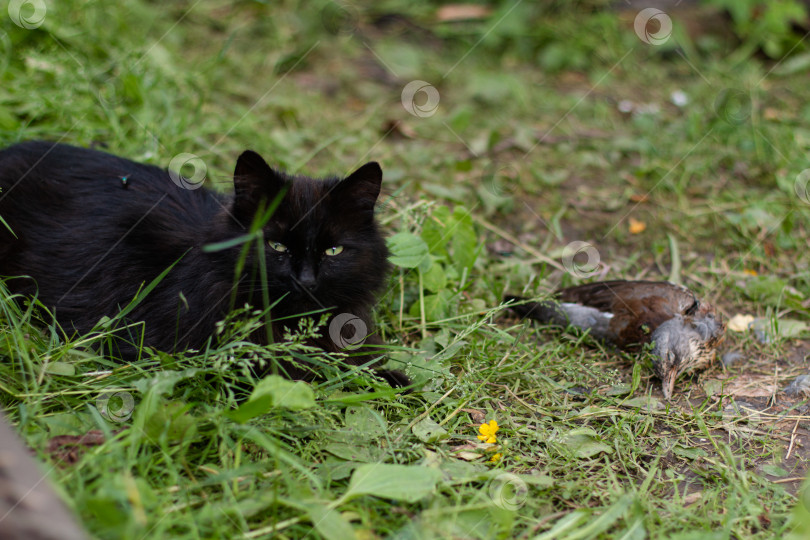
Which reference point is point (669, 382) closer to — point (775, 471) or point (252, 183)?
point (775, 471)

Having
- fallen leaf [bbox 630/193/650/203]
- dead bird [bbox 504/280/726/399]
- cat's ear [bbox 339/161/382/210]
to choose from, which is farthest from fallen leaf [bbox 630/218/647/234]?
cat's ear [bbox 339/161/382/210]

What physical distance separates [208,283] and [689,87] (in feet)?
15.7

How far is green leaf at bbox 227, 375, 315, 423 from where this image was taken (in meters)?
1.94

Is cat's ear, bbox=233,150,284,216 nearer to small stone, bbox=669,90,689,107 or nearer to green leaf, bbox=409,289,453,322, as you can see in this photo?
green leaf, bbox=409,289,453,322

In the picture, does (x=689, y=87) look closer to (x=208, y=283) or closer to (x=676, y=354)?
(x=676, y=354)

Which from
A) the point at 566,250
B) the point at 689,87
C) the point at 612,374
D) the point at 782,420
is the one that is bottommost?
the point at 782,420

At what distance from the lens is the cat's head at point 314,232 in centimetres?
230

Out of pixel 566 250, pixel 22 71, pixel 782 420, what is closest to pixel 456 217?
A: pixel 566 250

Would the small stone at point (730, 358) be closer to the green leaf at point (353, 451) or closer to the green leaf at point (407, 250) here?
the green leaf at point (407, 250)

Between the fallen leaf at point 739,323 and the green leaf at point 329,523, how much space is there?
2.22m

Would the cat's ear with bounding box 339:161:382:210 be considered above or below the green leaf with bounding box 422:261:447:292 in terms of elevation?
above

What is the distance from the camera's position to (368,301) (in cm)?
255

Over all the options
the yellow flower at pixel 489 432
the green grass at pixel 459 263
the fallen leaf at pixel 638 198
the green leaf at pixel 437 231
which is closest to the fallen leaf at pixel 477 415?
the green grass at pixel 459 263

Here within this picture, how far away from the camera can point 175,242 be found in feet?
8.32
